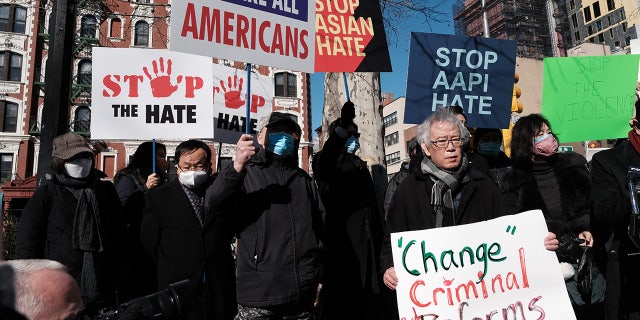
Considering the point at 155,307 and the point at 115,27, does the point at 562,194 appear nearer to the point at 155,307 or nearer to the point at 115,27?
the point at 155,307

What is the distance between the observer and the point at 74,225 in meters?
3.05

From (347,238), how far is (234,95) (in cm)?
286

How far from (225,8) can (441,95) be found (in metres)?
2.37

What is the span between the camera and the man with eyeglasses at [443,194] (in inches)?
93.5

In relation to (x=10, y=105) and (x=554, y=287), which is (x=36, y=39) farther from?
(x=554, y=287)

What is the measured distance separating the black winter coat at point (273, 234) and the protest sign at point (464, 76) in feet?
6.49

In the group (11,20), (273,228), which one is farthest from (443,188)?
(11,20)

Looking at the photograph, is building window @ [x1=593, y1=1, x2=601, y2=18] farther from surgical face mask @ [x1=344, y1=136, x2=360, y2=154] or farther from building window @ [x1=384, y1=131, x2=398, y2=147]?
surgical face mask @ [x1=344, y1=136, x2=360, y2=154]

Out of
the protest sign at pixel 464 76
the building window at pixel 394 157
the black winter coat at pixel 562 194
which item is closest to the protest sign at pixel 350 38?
the protest sign at pixel 464 76

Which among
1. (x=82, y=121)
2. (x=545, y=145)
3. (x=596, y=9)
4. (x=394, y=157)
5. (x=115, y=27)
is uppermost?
(x=596, y=9)

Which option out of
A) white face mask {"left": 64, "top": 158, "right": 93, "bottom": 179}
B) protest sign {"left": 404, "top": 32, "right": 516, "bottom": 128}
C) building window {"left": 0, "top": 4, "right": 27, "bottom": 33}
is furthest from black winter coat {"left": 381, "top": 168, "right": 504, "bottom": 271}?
building window {"left": 0, "top": 4, "right": 27, "bottom": 33}

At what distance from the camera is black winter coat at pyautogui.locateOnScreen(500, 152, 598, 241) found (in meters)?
2.88

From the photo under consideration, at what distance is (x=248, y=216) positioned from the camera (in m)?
2.80

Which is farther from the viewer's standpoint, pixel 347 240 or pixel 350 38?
pixel 350 38
